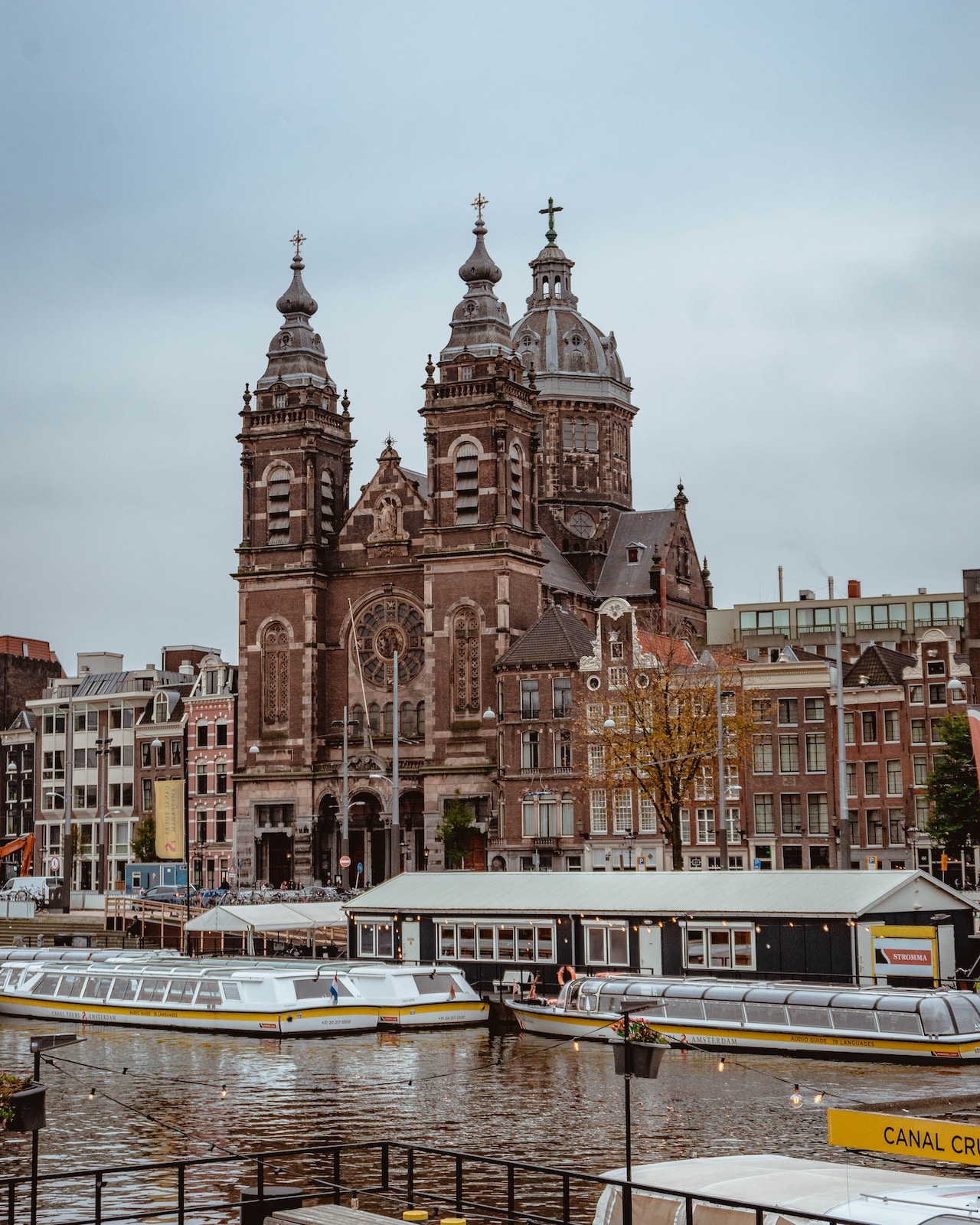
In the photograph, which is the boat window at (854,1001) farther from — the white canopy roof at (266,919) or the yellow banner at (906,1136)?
the yellow banner at (906,1136)

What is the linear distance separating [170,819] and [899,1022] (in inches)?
2259

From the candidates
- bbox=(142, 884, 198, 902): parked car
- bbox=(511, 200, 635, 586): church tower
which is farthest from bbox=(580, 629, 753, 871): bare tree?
bbox=(511, 200, 635, 586): church tower

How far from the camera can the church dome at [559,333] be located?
125 meters

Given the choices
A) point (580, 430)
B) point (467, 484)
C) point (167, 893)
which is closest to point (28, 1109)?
point (167, 893)

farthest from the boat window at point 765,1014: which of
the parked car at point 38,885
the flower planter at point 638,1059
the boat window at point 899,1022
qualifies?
the parked car at point 38,885

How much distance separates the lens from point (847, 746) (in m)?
88.1

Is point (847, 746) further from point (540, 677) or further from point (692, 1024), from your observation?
point (692, 1024)

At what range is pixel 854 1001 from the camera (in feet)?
155

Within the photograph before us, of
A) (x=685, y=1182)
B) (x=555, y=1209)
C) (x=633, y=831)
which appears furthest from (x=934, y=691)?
(x=685, y=1182)

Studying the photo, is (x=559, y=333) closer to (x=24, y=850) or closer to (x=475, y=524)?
(x=475, y=524)

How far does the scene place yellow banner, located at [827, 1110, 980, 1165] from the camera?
57.2 ft

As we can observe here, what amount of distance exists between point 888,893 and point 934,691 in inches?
1347

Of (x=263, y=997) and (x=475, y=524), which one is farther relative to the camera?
(x=475, y=524)

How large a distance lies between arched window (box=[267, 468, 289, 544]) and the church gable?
360 centimetres
